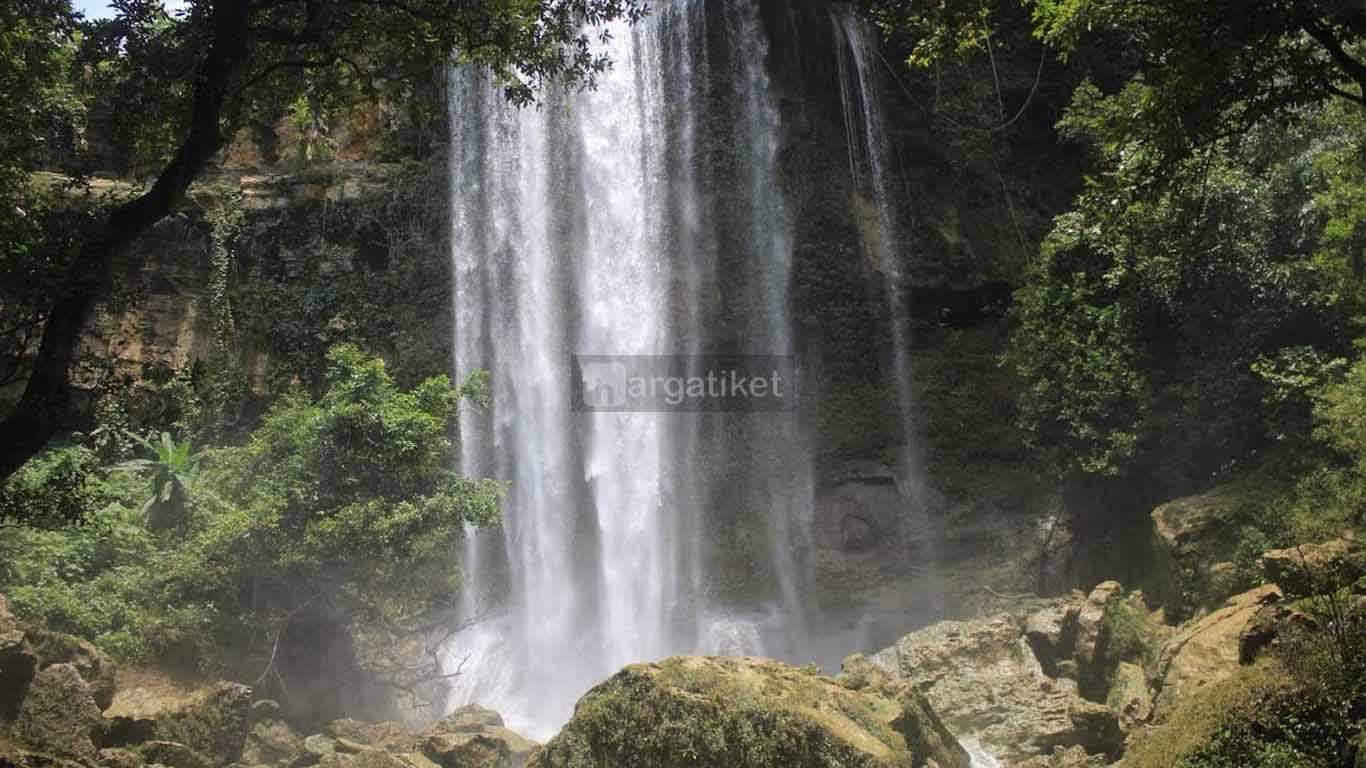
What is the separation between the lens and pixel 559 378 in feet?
72.0

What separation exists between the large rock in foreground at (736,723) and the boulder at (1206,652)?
2503 mm

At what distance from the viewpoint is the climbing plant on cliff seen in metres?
7.07

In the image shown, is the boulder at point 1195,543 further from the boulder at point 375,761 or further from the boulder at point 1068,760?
the boulder at point 375,761

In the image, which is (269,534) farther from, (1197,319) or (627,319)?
(1197,319)

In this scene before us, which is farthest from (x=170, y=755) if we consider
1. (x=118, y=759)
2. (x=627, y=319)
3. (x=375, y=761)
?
(x=627, y=319)

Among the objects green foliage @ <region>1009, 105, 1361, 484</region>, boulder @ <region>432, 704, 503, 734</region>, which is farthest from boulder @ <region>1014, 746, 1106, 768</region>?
boulder @ <region>432, 704, 503, 734</region>

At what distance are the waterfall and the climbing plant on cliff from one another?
10.9 metres

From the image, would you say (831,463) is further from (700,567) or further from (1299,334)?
(1299,334)

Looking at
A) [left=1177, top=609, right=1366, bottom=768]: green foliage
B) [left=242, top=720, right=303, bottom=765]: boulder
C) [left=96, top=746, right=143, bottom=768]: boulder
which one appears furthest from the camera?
[left=242, top=720, right=303, bottom=765]: boulder

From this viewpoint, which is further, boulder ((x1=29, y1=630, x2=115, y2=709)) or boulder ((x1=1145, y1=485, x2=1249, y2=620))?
boulder ((x1=1145, y1=485, x2=1249, y2=620))

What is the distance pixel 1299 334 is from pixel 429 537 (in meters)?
13.6

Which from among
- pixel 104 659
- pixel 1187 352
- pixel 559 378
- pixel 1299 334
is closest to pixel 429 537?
pixel 104 659

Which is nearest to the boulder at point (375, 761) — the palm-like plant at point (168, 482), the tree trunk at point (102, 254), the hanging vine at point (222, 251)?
the tree trunk at point (102, 254)

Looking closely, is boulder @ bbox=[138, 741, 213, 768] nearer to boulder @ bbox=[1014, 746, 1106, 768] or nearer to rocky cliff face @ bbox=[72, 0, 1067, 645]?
boulder @ bbox=[1014, 746, 1106, 768]
